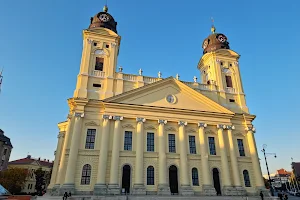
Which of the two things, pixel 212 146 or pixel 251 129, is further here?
pixel 251 129

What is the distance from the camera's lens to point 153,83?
25.4 m

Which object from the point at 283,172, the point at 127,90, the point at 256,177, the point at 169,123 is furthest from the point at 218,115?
the point at 283,172

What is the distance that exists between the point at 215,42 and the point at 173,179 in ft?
72.2

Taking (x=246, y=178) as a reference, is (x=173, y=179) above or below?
below

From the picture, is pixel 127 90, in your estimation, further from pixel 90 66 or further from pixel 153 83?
pixel 90 66

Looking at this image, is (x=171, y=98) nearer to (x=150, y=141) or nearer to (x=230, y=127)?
(x=150, y=141)

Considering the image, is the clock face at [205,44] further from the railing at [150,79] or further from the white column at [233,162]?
the white column at [233,162]

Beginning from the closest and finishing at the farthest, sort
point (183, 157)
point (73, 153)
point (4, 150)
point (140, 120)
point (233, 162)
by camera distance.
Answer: point (73, 153) → point (183, 157) → point (140, 120) → point (233, 162) → point (4, 150)

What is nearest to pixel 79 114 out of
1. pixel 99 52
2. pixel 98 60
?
pixel 98 60

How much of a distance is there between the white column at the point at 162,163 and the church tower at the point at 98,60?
7.03m

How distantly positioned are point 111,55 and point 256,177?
74.5ft

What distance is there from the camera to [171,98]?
25781 mm

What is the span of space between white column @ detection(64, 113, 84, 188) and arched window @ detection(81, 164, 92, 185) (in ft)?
3.20

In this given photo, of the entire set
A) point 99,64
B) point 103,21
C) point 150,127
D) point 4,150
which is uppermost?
point 103,21
